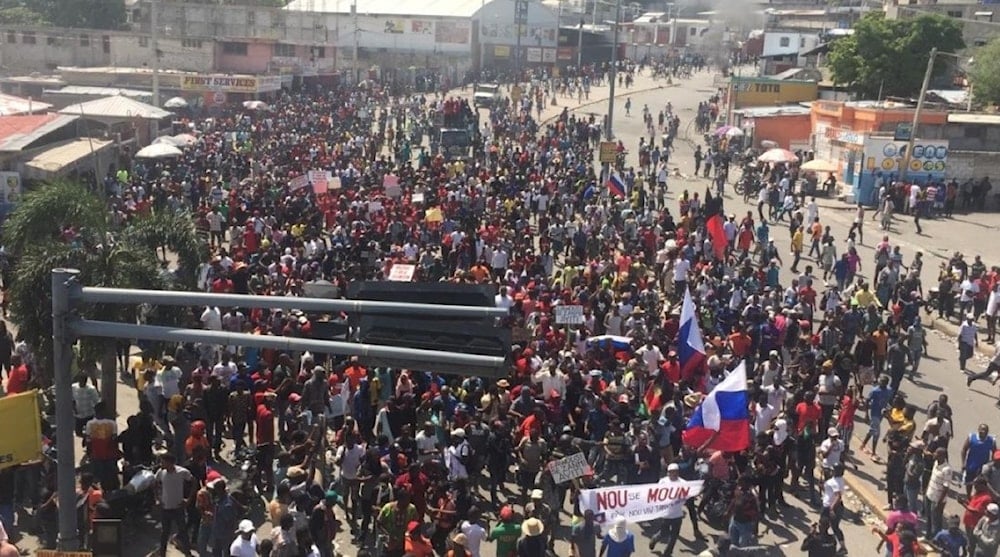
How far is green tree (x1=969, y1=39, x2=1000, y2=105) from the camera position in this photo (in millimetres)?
47875

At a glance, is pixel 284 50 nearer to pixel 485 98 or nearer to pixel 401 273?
pixel 485 98

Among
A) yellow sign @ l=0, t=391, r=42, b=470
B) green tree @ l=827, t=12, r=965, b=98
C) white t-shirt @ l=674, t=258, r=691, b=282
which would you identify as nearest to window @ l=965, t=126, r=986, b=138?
green tree @ l=827, t=12, r=965, b=98

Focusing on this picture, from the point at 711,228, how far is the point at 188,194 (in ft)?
43.8

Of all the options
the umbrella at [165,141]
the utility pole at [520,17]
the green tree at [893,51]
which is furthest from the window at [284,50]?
the umbrella at [165,141]

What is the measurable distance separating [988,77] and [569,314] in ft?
127

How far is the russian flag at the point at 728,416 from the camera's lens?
40.3 feet

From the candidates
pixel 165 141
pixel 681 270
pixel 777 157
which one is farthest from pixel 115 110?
pixel 777 157

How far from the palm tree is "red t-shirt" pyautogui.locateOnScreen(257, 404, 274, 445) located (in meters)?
2.40

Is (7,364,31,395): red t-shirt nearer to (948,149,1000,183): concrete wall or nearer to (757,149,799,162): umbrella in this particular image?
(757,149,799,162): umbrella

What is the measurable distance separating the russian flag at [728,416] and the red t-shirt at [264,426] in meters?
5.06

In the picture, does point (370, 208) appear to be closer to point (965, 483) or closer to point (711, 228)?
point (711, 228)

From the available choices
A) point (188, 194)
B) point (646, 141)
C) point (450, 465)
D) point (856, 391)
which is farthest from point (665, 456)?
point (646, 141)

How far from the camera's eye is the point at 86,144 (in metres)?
31.7

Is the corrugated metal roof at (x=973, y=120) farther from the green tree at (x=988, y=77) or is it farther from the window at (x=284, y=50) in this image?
the window at (x=284, y=50)
